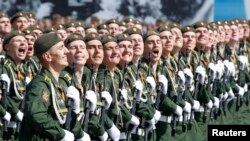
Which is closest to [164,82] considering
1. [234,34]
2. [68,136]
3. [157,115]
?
[157,115]

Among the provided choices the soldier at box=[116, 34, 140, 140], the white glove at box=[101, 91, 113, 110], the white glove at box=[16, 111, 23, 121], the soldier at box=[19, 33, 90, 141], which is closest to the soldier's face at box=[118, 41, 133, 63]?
the soldier at box=[116, 34, 140, 140]

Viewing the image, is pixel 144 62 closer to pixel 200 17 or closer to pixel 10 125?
pixel 10 125

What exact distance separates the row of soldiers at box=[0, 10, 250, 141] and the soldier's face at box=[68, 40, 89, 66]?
0.04 feet

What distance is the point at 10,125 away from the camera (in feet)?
42.5

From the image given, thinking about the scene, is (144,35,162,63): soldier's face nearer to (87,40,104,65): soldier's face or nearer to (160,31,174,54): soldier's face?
(160,31,174,54): soldier's face

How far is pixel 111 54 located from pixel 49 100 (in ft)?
8.24

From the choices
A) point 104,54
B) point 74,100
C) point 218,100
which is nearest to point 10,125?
point 104,54

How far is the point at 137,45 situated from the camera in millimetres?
13789

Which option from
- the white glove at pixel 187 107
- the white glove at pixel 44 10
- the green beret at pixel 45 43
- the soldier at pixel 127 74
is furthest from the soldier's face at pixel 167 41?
the white glove at pixel 44 10

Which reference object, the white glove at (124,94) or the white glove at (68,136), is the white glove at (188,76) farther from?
the white glove at (68,136)

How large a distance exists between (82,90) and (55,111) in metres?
1.26

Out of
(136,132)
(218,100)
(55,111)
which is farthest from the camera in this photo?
(218,100)

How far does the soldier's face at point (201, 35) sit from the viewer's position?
16578mm

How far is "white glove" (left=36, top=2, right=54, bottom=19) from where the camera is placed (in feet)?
80.3
